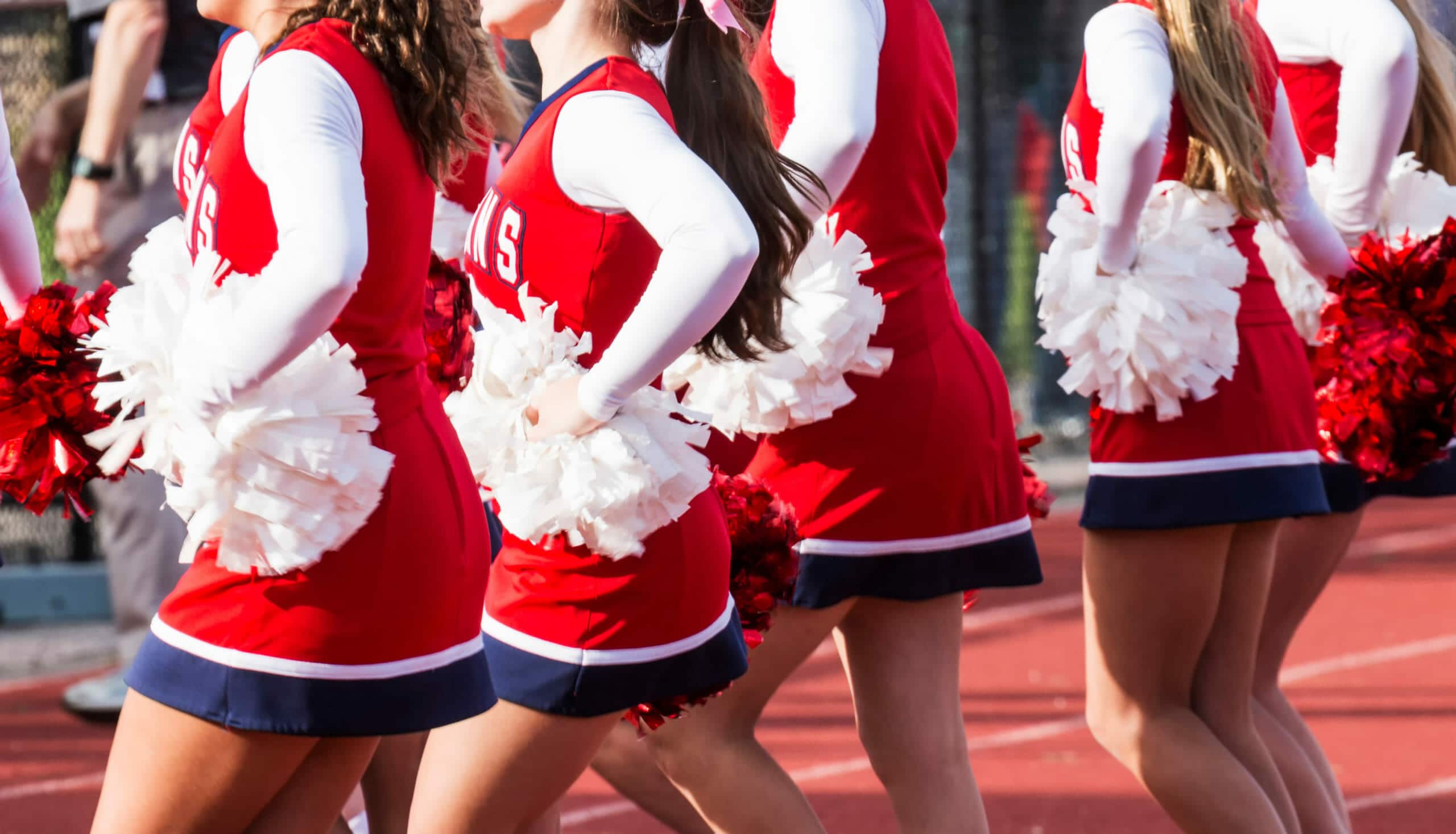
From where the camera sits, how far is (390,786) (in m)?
3.18

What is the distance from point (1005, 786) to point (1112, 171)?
91.1 inches

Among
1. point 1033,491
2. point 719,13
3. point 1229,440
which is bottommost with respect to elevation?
point 1033,491

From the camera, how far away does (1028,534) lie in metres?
3.02

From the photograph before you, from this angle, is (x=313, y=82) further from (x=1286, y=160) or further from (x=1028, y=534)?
(x=1286, y=160)

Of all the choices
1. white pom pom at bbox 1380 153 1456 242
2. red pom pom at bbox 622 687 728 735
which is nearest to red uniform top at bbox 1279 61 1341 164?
white pom pom at bbox 1380 153 1456 242

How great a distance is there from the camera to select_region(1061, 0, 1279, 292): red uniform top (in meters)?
3.24

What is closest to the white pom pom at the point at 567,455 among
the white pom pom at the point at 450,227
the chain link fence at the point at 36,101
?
the white pom pom at the point at 450,227

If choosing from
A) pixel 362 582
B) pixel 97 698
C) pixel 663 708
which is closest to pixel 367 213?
pixel 362 582

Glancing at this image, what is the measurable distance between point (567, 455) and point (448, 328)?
0.88 m

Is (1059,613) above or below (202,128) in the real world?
below

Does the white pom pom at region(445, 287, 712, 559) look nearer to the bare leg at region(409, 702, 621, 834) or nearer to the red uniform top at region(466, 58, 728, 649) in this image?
the red uniform top at region(466, 58, 728, 649)

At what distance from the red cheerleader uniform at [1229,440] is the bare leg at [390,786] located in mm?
1252

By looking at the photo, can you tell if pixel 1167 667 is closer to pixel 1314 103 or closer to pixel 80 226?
pixel 1314 103

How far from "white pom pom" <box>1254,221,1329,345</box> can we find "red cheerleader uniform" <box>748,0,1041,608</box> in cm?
96
